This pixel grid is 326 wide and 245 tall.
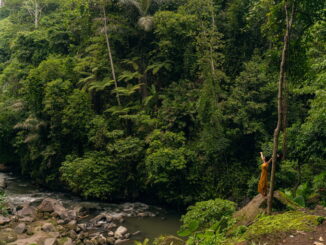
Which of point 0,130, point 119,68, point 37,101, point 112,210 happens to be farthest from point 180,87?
point 0,130

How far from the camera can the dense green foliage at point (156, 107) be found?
14219 millimetres

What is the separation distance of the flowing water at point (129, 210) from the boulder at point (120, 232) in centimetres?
33

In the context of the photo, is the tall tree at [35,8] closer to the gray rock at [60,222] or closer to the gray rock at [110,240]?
the gray rock at [60,222]

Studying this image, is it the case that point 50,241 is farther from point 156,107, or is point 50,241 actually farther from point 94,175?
point 156,107

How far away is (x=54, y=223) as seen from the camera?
13.5 m

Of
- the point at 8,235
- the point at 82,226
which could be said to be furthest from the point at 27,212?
the point at 82,226

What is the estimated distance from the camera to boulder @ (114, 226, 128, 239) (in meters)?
12.3

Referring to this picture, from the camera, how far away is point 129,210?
15.0 m

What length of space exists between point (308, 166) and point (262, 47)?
7.71 metres

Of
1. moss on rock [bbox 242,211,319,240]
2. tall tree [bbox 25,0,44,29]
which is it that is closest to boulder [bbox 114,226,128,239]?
moss on rock [bbox 242,211,319,240]

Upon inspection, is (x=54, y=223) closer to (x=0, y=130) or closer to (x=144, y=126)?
(x=144, y=126)

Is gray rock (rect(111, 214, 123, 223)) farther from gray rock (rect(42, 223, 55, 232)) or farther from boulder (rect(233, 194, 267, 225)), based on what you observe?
boulder (rect(233, 194, 267, 225))

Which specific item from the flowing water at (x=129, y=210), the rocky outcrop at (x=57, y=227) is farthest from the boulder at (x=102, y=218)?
the flowing water at (x=129, y=210)

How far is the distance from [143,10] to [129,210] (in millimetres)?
11020
